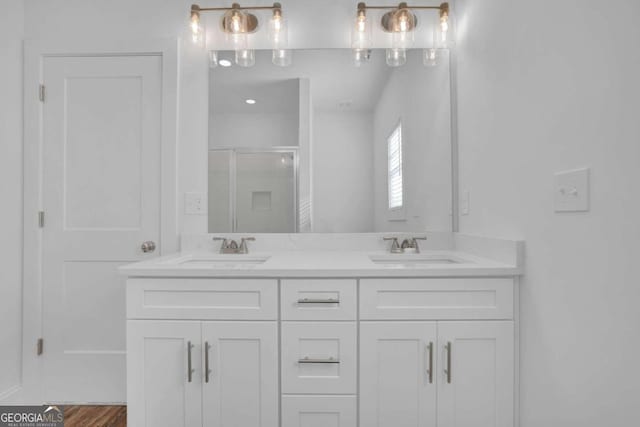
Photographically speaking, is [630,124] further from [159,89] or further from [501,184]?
[159,89]

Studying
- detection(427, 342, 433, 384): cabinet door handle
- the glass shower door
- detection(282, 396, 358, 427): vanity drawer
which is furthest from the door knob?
detection(427, 342, 433, 384): cabinet door handle

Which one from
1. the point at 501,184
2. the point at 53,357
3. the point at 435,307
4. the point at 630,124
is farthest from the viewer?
the point at 53,357

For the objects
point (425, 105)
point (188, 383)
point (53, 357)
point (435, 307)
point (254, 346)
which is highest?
point (425, 105)

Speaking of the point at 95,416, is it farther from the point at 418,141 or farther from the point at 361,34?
the point at 361,34

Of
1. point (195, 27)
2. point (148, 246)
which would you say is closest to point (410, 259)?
point (148, 246)

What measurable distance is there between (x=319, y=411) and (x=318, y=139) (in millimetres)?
1323

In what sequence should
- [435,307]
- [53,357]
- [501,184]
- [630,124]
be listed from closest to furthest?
[630,124]
[435,307]
[501,184]
[53,357]

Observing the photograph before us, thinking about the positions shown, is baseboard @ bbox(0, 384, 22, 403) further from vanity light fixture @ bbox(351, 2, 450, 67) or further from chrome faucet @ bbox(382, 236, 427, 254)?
vanity light fixture @ bbox(351, 2, 450, 67)

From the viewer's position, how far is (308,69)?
1.82 m

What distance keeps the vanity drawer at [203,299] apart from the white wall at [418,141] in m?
0.83

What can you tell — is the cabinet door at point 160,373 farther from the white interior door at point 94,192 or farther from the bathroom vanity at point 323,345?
the white interior door at point 94,192

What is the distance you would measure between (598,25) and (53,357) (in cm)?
274

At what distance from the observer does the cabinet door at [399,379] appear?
1.20 metres

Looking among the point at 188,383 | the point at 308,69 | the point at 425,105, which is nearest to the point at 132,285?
the point at 188,383
